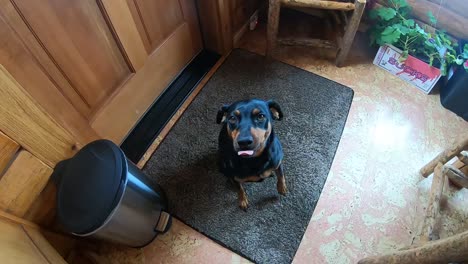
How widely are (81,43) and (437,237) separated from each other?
5.92 feet

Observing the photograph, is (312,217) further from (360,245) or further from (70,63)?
(70,63)

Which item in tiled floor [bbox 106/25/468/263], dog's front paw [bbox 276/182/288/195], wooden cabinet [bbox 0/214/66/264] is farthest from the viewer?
dog's front paw [bbox 276/182/288/195]

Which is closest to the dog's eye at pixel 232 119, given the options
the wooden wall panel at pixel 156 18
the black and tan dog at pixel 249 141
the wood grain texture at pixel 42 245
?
the black and tan dog at pixel 249 141

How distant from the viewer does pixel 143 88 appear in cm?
173

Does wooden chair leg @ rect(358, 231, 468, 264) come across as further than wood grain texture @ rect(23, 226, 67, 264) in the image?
No

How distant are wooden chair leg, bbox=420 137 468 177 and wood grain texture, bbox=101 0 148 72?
1.66 m

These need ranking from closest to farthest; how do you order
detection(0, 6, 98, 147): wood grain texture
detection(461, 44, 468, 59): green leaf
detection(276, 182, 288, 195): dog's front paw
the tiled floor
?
detection(0, 6, 98, 147): wood grain texture < the tiled floor < detection(276, 182, 288, 195): dog's front paw < detection(461, 44, 468, 59): green leaf

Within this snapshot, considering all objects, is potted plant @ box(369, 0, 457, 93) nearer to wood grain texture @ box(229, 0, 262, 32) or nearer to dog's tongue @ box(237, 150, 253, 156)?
wood grain texture @ box(229, 0, 262, 32)

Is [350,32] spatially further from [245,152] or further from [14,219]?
[14,219]

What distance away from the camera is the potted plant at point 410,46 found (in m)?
1.70

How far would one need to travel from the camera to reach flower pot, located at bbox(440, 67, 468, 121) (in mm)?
1640

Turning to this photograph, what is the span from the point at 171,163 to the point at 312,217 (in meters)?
0.85

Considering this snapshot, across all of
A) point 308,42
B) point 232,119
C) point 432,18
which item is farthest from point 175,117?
point 432,18

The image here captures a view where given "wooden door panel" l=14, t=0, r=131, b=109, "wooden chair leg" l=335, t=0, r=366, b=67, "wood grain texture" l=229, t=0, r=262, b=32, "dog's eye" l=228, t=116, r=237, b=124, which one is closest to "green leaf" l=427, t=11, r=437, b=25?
"wooden chair leg" l=335, t=0, r=366, b=67
